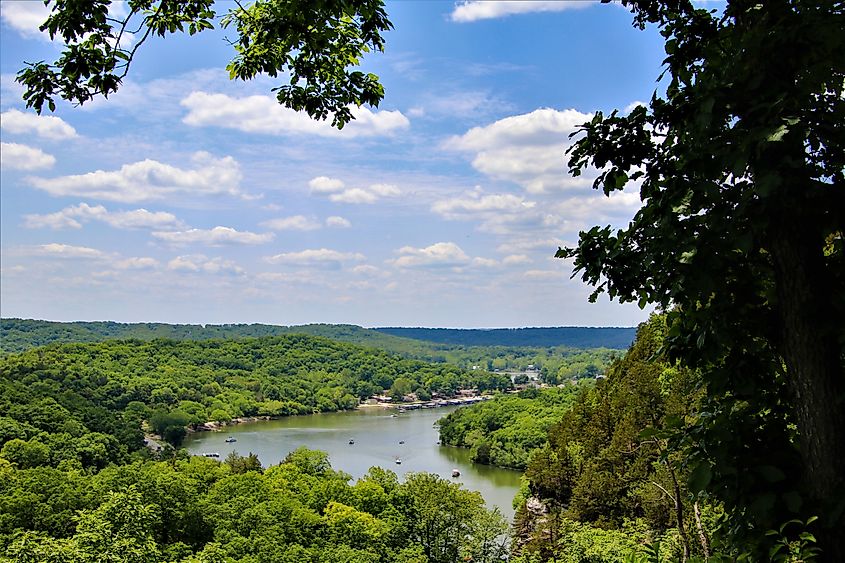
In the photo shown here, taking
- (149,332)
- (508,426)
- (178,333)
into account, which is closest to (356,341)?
(178,333)

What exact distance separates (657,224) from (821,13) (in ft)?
2.35

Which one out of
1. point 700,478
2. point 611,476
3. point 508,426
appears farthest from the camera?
point 508,426

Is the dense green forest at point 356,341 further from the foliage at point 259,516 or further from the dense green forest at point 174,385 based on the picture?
the foliage at point 259,516

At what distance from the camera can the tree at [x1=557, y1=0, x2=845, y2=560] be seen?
5.86 feet

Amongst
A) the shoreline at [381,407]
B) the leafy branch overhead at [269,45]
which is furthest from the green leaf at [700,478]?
the shoreline at [381,407]

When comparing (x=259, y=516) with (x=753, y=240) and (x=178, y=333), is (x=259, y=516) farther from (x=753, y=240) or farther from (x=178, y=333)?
(x=178, y=333)

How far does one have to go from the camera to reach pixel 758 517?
2002 millimetres

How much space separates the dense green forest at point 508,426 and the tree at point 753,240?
36.2 meters

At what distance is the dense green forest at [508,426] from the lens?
4144 centimetres

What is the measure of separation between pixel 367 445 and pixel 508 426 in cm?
1041

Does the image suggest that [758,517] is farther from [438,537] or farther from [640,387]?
[438,537]

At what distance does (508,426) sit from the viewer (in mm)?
46219

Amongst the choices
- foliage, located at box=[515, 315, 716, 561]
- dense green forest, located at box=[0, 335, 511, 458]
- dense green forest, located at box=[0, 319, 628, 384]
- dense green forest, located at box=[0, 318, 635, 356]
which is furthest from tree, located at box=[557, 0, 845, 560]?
dense green forest, located at box=[0, 318, 635, 356]

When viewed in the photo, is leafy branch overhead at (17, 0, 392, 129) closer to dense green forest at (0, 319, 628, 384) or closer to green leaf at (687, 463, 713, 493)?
green leaf at (687, 463, 713, 493)
